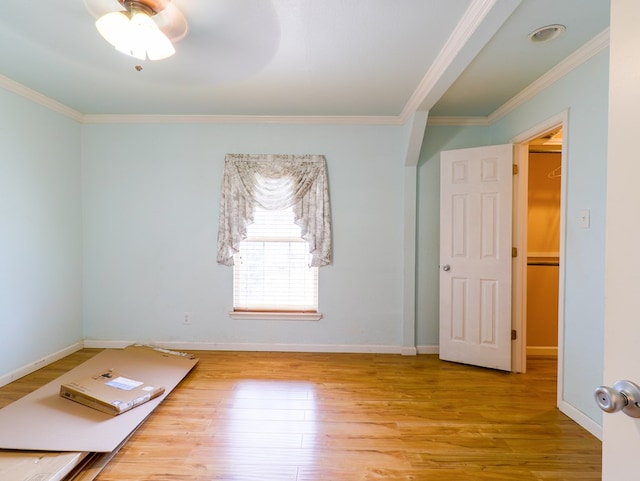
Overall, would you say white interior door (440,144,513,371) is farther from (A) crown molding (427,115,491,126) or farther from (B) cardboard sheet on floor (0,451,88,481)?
(B) cardboard sheet on floor (0,451,88,481)

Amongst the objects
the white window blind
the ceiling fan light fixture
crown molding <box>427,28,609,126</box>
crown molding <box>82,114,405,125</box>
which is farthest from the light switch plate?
the ceiling fan light fixture

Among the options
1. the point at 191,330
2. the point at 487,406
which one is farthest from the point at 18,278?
the point at 487,406

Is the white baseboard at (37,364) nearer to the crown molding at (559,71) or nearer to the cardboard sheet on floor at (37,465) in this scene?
the cardboard sheet on floor at (37,465)

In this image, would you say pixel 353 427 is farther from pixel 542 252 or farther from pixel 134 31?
pixel 542 252

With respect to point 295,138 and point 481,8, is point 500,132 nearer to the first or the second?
point 481,8

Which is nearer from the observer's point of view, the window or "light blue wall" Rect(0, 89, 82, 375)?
"light blue wall" Rect(0, 89, 82, 375)

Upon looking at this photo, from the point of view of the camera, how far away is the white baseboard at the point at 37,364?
2.62 meters

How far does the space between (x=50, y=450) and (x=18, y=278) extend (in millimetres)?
1734

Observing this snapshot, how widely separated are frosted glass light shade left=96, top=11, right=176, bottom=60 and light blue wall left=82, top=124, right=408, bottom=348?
1537 millimetres

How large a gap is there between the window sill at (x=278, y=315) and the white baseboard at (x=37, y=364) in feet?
5.58

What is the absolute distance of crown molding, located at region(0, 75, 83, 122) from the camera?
256 centimetres

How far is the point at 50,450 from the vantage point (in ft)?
5.71

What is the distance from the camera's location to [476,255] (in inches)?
119

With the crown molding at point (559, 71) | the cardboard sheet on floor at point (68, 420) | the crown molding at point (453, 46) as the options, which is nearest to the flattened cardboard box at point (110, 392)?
the cardboard sheet on floor at point (68, 420)
